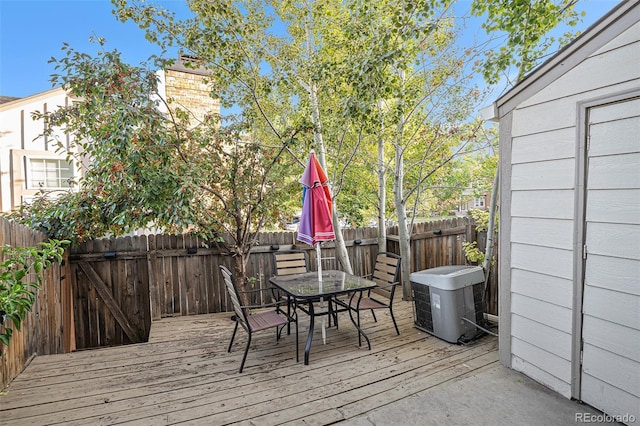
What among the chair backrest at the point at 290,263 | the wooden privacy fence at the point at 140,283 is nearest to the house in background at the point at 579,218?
the wooden privacy fence at the point at 140,283

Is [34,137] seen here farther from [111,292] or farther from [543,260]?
[543,260]

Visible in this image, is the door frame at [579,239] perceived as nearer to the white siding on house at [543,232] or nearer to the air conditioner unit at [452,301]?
the white siding on house at [543,232]

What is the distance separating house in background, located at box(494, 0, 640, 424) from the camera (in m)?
2.13

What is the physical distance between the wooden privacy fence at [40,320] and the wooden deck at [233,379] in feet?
0.58

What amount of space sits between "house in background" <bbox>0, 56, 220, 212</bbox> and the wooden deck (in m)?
6.07

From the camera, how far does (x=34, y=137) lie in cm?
840

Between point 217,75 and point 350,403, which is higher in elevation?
point 217,75

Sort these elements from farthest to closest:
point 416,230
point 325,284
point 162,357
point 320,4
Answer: point 416,230 → point 320,4 → point 325,284 → point 162,357

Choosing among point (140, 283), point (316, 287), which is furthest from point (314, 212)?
point (140, 283)

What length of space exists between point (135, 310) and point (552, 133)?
5654mm

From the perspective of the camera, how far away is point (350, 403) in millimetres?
2561

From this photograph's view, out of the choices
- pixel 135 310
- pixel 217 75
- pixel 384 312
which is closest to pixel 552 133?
pixel 384 312

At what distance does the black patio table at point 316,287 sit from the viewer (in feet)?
11.1

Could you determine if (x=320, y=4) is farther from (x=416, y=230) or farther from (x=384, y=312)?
(x=384, y=312)
